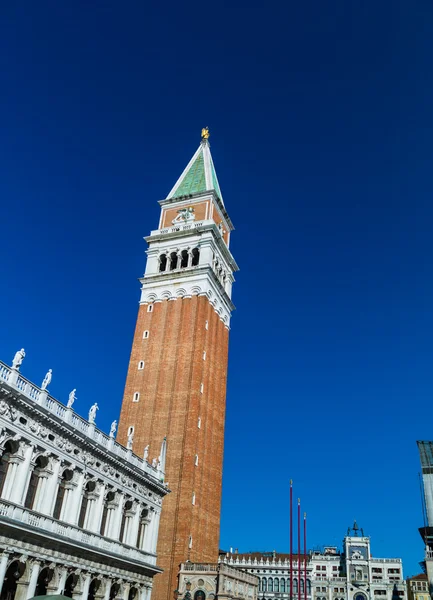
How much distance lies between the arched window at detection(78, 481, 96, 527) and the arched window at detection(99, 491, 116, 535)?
5.69 ft

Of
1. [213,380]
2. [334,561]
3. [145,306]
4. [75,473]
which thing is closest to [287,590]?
[334,561]

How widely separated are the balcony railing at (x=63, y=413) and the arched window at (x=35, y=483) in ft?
7.62

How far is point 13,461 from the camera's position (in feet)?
88.9

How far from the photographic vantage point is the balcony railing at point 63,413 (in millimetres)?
26844

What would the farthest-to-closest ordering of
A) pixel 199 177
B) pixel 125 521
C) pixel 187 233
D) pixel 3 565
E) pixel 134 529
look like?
pixel 199 177, pixel 187 233, pixel 134 529, pixel 125 521, pixel 3 565

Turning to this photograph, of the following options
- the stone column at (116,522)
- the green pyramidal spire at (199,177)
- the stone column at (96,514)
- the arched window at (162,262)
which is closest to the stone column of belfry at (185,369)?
the arched window at (162,262)

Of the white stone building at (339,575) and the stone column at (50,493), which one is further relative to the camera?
the white stone building at (339,575)

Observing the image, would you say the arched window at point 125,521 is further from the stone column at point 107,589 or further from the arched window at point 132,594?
the arched window at point 132,594

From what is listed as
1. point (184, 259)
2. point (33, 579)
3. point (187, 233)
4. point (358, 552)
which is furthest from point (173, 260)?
point (358, 552)

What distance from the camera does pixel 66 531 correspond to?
99.1 ft

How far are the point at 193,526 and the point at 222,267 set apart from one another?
29.7m

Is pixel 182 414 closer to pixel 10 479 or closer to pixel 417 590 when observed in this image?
pixel 10 479

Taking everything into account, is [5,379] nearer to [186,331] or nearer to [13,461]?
[13,461]

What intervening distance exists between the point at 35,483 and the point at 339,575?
8804 cm
